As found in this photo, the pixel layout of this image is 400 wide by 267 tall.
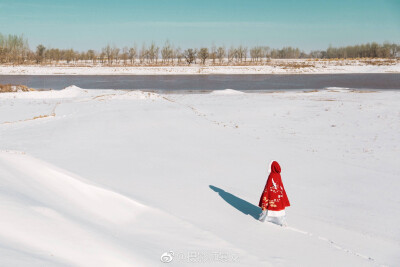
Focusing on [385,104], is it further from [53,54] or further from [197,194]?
[53,54]

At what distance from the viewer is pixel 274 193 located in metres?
6.25

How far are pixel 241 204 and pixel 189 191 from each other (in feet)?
3.59

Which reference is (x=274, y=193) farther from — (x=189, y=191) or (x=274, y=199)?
(x=189, y=191)

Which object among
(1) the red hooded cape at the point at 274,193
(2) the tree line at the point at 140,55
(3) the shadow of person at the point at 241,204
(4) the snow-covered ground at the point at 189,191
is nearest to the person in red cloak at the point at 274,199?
(1) the red hooded cape at the point at 274,193

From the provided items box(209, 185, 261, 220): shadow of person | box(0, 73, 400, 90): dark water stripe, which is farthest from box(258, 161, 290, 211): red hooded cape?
box(0, 73, 400, 90): dark water stripe

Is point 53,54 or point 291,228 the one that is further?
point 53,54

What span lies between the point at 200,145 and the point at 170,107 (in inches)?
282

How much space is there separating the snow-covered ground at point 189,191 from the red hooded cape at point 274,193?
0.34 m

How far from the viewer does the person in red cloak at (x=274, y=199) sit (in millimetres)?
6219

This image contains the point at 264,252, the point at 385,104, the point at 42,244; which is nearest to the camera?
the point at 42,244

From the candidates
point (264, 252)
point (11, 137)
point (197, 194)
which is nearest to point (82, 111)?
point (11, 137)

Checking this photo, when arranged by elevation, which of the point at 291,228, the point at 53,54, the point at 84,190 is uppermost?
the point at 53,54

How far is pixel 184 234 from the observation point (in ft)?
18.1

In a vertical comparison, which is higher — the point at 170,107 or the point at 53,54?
the point at 53,54
